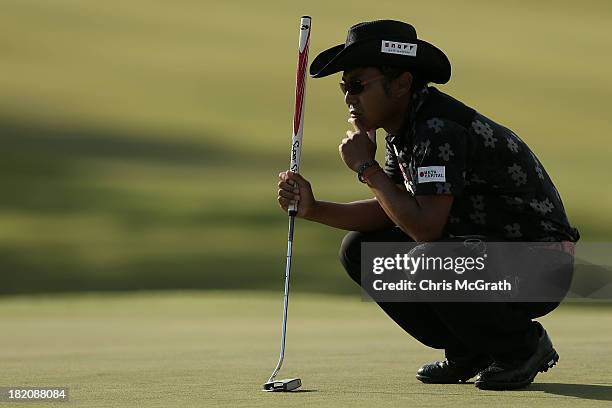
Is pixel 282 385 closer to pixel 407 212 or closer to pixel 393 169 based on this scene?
pixel 407 212

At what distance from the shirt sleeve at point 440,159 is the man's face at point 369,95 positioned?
0.75 feet

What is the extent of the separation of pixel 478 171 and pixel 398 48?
48cm

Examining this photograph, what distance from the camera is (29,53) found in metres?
27.5

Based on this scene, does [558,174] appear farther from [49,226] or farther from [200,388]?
[200,388]

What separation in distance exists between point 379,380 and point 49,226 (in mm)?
11011

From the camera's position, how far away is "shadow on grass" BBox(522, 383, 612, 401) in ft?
13.9

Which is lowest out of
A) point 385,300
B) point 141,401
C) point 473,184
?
point 141,401

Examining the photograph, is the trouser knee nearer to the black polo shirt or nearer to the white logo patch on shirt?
the black polo shirt

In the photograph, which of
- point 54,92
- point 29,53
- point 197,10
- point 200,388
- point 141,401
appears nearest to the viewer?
point 141,401

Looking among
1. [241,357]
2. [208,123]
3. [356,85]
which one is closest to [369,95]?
[356,85]

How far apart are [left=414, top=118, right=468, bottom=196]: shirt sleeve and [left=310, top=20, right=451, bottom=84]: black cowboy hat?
0.28 m

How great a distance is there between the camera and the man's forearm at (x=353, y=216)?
15.9ft

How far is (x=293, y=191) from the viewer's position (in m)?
4.67

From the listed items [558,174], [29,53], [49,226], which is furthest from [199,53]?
[49,226]
